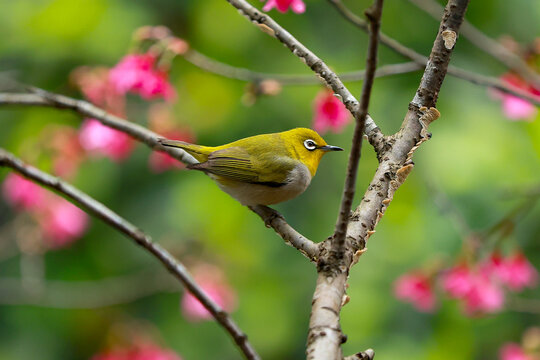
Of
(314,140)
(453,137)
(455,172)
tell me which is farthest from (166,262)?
(453,137)

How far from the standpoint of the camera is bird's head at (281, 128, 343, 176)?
9.32 feet

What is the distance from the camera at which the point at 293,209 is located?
12.8 ft

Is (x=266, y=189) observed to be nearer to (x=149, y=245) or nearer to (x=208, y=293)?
(x=208, y=293)

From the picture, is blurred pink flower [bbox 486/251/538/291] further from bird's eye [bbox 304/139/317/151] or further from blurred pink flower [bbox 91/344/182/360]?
blurred pink flower [bbox 91/344/182/360]

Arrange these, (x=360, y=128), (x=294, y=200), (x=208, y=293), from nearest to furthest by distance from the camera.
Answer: (x=360, y=128)
(x=208, y=293)
(x=294, y=200)

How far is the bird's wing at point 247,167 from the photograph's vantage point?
260 cm

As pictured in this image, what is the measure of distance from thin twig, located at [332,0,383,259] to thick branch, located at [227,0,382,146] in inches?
17.8

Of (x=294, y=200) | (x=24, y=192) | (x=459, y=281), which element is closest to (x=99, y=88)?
(x=24, y=192)

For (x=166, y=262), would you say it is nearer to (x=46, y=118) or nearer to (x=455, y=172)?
(x=455, y=172)

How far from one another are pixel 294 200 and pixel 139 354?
→ 126 centimetres

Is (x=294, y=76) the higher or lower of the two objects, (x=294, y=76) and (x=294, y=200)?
the lower

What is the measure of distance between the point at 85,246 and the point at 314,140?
243cm

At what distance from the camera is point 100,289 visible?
4.37m

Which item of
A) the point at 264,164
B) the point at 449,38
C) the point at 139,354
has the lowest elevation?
the point at 449,38
